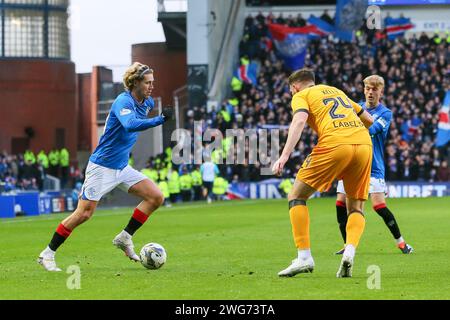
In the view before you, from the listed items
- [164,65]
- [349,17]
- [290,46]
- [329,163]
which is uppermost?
[349,17]

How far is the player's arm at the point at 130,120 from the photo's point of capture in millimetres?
11859

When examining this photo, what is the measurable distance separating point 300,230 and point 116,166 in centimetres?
260

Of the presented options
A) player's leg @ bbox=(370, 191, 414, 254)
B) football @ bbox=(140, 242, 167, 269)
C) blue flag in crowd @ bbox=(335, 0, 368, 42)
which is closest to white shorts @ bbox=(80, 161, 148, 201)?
football @ bbox=(140, 242, 167, 269)

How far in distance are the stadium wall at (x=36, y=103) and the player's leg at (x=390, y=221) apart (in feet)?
117

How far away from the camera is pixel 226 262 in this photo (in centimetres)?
1355

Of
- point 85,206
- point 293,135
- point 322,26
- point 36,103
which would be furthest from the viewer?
point 322,26

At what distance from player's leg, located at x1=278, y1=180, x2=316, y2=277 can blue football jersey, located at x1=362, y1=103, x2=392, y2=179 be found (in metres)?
3.16

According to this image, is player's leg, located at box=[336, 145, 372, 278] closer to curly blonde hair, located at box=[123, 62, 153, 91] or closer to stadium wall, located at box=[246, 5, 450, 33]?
curly blonde hair, located at box=[123, 62, 153, 91]

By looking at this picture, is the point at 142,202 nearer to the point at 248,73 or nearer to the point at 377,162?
the point at 377,162

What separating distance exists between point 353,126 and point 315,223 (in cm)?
1184

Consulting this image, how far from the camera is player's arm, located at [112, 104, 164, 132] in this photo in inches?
467

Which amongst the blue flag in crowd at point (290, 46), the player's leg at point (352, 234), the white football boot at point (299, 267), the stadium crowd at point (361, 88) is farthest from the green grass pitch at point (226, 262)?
the blue flag in crowd at point (290, 46)

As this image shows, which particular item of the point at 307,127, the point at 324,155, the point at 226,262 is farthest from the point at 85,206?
the point at 307,127
